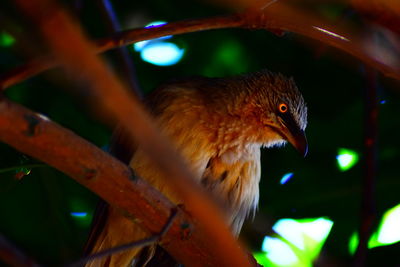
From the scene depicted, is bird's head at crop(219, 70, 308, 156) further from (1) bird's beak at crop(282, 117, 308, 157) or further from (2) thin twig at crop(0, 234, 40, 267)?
(2) thin twig at crop(0, 234, 40, 267)

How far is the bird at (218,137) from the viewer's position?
4199mm

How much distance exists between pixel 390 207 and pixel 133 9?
2.59 meters

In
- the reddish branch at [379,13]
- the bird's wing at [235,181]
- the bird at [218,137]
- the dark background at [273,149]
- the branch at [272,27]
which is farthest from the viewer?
the dark background at [273,149]

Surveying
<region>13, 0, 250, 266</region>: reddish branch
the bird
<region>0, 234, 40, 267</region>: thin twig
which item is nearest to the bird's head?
the bird

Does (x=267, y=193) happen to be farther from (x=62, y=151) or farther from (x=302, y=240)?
(x=62, y=151)

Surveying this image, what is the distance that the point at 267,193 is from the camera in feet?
16.5

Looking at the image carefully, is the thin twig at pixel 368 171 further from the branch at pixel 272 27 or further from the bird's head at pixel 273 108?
the branch at pixel 272 27

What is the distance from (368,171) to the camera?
409 centimetres

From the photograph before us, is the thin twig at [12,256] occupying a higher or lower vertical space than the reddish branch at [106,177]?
lower

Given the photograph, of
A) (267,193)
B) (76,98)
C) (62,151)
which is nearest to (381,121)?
(267,193)

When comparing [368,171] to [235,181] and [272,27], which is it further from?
[272,27]

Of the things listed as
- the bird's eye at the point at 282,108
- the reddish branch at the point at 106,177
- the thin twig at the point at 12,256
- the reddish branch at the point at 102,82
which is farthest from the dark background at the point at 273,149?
the reddish branch at the point at 102,82

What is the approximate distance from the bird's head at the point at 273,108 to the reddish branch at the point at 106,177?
154 centimetres

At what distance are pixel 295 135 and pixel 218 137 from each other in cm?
51
